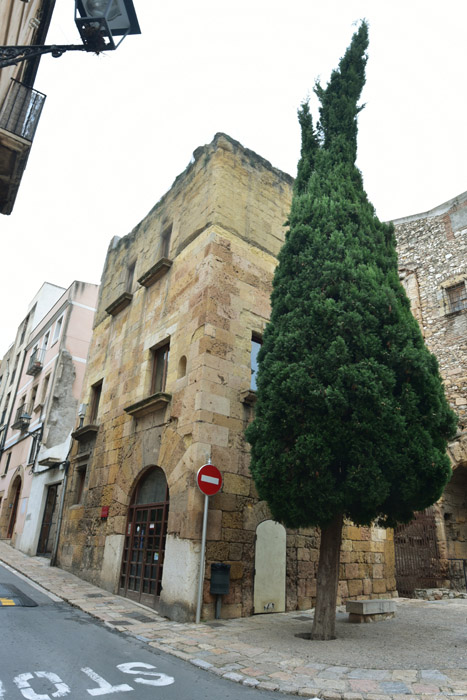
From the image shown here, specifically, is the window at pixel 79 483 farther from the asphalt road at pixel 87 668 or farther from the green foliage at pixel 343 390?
the green foliage at pixel 343 390

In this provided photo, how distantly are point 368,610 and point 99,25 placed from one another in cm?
799

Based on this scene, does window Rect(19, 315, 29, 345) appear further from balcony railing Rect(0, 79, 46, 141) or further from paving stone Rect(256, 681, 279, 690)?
paving stone Rect(256, 681, 279, 690)

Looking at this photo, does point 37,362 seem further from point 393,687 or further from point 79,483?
point 393,687

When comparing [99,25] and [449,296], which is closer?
[99,25]

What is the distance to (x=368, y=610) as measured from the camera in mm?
7090

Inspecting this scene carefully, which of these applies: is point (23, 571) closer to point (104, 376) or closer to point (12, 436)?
point (104, 376)

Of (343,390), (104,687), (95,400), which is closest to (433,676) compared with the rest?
(104,687)

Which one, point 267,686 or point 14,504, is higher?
point 14,504

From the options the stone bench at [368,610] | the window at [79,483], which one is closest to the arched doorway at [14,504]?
the window at [79,483]

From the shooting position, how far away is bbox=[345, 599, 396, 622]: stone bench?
708 cm

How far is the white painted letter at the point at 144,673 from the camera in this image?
4.08 meters

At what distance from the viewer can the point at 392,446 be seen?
5.88 meters

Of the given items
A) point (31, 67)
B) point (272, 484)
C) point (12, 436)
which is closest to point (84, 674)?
point (272, 484)

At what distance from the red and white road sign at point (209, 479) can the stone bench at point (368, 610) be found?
2697mm
